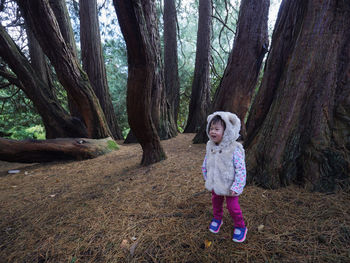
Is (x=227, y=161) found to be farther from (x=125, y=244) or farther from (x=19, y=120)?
(x=19, y=120)

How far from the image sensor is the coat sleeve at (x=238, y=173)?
5.26 feet

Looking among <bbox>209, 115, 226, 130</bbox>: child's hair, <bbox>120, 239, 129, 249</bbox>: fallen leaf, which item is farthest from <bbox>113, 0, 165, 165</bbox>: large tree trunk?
<bbox>120, 239, 129, 249</bbox>: fallen leaf

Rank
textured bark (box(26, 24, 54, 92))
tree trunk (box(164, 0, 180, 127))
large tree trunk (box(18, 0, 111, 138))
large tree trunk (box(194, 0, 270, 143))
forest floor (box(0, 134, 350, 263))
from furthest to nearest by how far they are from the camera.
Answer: tree trunk (box(164, 0, 180, 127)), textured bark (box(26, 24, 54, 92)), large tree trunk (box(194, 0, 270, 143)), large tree trunk (box(18, 0, 111, 138)), forest floor (box(0, 134, 350, 263))

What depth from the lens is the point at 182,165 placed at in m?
3.50

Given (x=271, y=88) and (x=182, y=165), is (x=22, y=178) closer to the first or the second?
(x=182, y=165)

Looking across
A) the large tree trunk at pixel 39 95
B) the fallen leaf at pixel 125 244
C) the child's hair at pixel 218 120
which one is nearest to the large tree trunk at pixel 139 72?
the child's hair at pixel 218 120

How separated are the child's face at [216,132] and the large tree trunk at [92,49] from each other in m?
6.24

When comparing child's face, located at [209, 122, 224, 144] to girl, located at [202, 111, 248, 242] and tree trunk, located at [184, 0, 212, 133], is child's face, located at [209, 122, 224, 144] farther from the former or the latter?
tree trunk, located at [184, 0, 212, 133]

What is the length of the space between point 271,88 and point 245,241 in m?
2.02

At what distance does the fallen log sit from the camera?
412 cm

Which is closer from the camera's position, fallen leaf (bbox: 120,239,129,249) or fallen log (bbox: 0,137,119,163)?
fallen leaf (bbox: 120,239,129,249)

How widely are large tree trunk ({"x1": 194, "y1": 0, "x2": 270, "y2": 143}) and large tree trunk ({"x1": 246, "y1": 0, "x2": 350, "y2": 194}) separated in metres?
2.01

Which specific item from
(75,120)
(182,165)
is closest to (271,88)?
(182,165)

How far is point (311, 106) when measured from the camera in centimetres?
221
